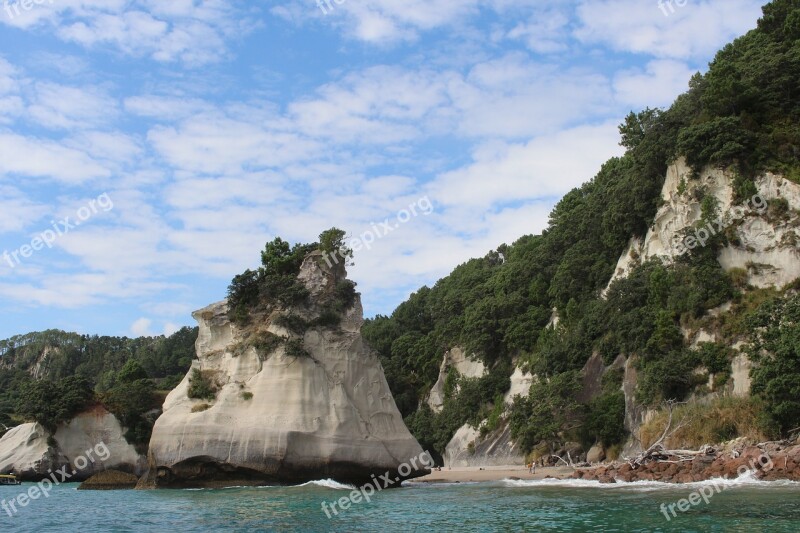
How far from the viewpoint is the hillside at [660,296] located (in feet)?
139

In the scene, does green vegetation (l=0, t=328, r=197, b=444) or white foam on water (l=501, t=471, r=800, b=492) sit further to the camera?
green vegetation (l=0, t=328, r=197, b=444)

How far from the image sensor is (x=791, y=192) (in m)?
43.6

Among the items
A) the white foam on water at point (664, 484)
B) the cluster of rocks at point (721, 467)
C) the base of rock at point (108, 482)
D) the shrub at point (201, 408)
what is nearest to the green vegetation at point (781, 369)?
the cluster of rocks at point (721, 467)

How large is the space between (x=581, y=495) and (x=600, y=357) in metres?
29.4

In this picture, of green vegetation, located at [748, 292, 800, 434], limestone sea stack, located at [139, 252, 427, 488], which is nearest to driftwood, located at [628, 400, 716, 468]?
green vegetation, located at [748, 292, 800, 434]

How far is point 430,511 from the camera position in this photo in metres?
23.4

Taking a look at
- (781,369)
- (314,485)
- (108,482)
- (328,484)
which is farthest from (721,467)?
(108,482)

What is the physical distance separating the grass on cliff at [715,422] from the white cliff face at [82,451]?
3814 cm

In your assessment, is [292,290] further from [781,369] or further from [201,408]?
[781,369]

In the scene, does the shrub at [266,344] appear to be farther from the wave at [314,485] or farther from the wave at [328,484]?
the wave at [328,484]

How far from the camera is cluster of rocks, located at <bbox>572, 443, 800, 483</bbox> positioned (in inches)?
1102

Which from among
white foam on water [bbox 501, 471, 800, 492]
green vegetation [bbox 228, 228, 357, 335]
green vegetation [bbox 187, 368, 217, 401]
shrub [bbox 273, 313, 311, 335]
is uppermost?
green vegetation [bbox 228, 228, 357, 335]

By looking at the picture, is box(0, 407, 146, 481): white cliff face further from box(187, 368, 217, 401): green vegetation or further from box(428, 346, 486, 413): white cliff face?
box(428, 346, 486, 413): white cliff face

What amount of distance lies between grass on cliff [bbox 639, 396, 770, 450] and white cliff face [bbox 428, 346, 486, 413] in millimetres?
35057
